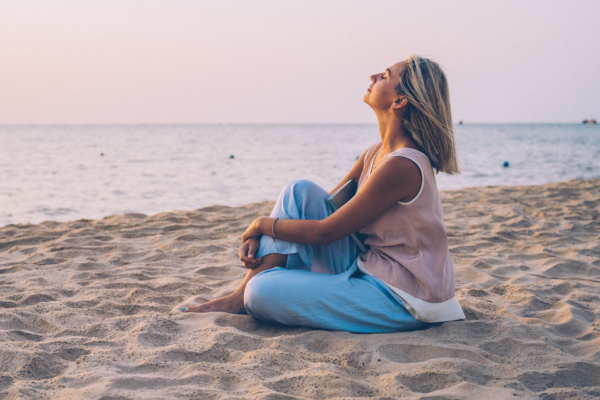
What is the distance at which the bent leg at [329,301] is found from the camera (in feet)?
7.46

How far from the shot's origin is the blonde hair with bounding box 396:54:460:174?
88.0 inches

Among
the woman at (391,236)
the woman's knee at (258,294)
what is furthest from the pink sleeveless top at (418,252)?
the woman's knee at (258,294)

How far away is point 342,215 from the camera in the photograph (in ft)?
7.29

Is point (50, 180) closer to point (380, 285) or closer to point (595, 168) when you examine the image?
point (380, 285)

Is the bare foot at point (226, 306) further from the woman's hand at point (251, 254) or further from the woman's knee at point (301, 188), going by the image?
the woman's knee at point (301, 188)

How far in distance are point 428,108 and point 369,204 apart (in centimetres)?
58

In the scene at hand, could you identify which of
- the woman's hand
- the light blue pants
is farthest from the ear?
the woman's hand

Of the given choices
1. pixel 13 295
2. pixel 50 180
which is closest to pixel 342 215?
pixel 13 295

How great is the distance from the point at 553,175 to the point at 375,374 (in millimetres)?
14294

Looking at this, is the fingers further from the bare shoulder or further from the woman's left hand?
the bare shoulder

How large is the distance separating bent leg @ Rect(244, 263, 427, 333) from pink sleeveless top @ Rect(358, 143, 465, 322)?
72mm

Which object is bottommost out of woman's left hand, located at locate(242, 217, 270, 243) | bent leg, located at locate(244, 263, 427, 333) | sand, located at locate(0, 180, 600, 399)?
sand, located at locate(0, 180, 600, 399)

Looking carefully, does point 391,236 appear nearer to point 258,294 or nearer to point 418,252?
point 418,252

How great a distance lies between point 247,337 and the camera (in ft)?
7.28
